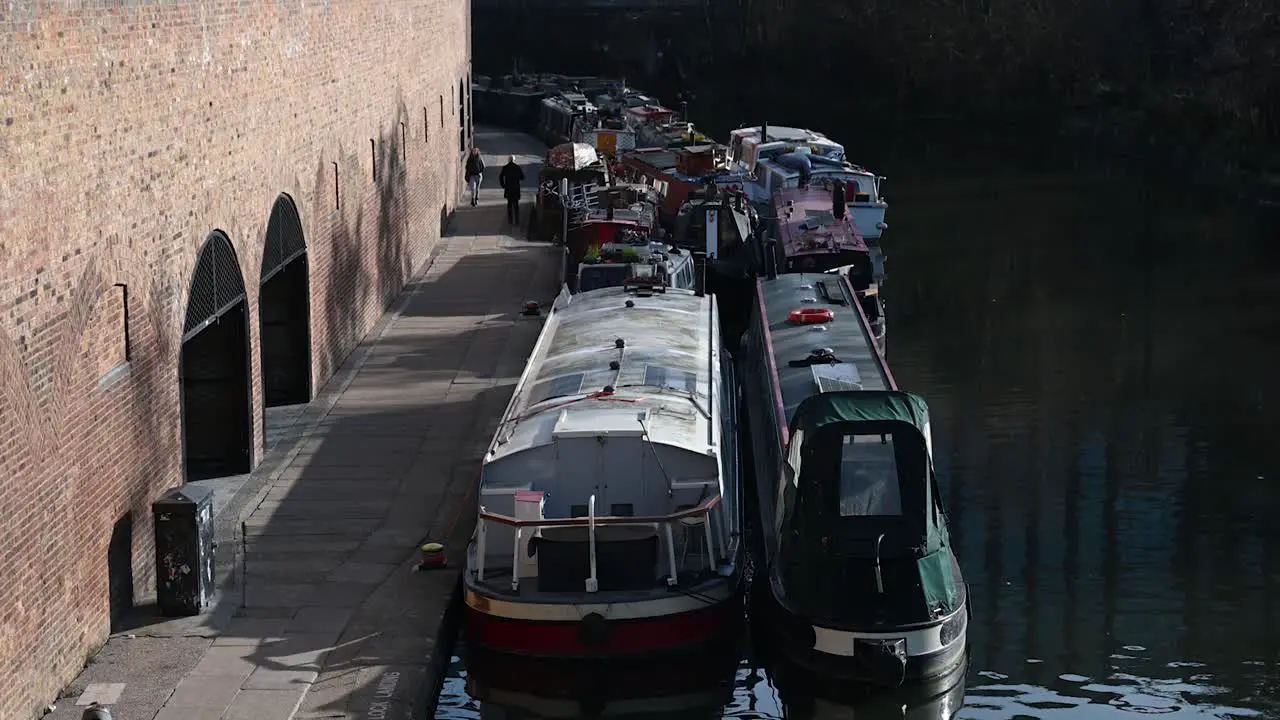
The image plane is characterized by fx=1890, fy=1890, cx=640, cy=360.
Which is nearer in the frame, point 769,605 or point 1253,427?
point 769,605

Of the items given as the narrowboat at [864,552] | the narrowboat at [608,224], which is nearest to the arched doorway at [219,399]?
the narrowboat at [864,552]

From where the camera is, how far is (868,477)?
17.8m

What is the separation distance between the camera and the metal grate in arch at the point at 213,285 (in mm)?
20000

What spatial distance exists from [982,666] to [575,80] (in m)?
72.2

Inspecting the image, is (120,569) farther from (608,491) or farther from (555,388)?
(555,388)

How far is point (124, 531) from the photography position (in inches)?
685

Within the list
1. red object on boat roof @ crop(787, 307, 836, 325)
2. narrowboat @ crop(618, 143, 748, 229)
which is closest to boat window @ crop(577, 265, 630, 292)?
red object on boat roof @ crop(787, 307, 836, 325)

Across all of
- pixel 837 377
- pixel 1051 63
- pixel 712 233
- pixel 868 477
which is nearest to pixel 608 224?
pixel 712 233

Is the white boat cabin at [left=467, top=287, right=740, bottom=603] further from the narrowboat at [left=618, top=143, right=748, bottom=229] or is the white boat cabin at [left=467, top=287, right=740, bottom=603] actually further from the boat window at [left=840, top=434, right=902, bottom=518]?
the narrowboat at [left=618, top=143, right=748, bottom=229]

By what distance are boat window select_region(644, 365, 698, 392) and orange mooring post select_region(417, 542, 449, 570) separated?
287cm

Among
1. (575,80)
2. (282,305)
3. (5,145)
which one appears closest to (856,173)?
(282,305)

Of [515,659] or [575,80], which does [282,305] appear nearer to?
[515,659]

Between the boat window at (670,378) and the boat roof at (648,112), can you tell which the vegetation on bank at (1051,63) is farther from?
the boat window at (670,378)

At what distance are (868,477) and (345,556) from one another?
552cm
